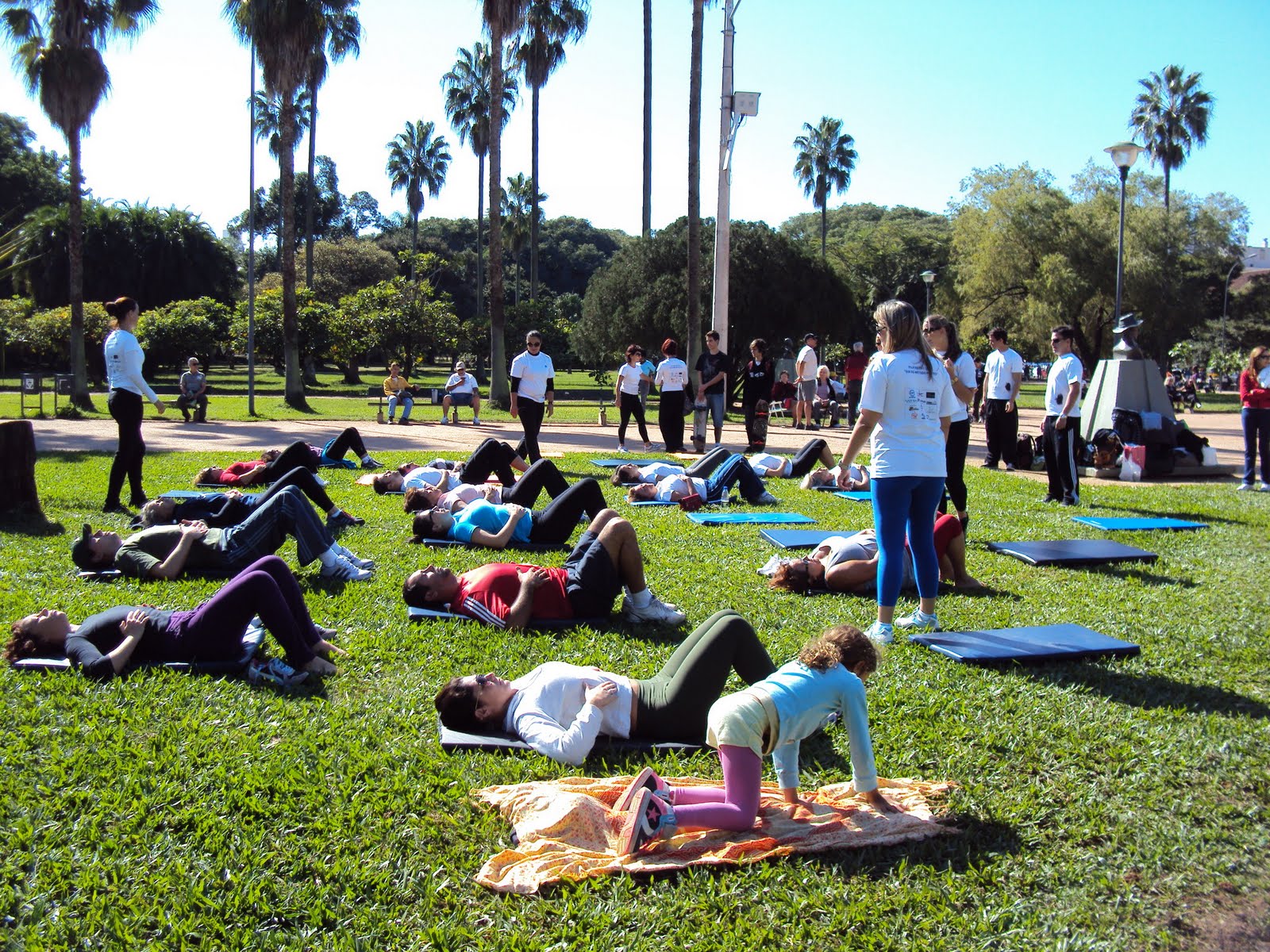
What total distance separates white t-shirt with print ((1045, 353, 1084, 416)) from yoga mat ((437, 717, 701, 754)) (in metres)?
7.65

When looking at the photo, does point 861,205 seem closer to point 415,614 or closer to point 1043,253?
point 1043,253

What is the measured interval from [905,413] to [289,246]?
2353cm

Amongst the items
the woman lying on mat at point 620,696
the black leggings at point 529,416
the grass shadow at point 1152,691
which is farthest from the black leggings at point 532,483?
the grass shadow at point 1152,691

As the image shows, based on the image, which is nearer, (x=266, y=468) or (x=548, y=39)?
(x=266, y=468)

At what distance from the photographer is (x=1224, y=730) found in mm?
4371

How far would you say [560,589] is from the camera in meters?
5.77

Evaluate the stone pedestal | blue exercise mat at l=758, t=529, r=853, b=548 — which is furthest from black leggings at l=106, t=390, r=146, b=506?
the stone pedestal

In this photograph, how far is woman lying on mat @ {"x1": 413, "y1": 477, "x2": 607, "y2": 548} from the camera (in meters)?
7.70

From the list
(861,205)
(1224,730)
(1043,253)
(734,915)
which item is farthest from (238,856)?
(861,205)

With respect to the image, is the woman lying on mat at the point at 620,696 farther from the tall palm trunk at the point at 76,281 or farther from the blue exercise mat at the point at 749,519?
the tall palm trunk at the point at 76,281

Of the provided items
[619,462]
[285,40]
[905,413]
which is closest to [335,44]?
[285,40]

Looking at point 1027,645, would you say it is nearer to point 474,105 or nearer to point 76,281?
point 76,281

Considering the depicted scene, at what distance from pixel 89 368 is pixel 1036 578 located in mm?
37221

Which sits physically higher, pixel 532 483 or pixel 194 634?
pixel 532 483
